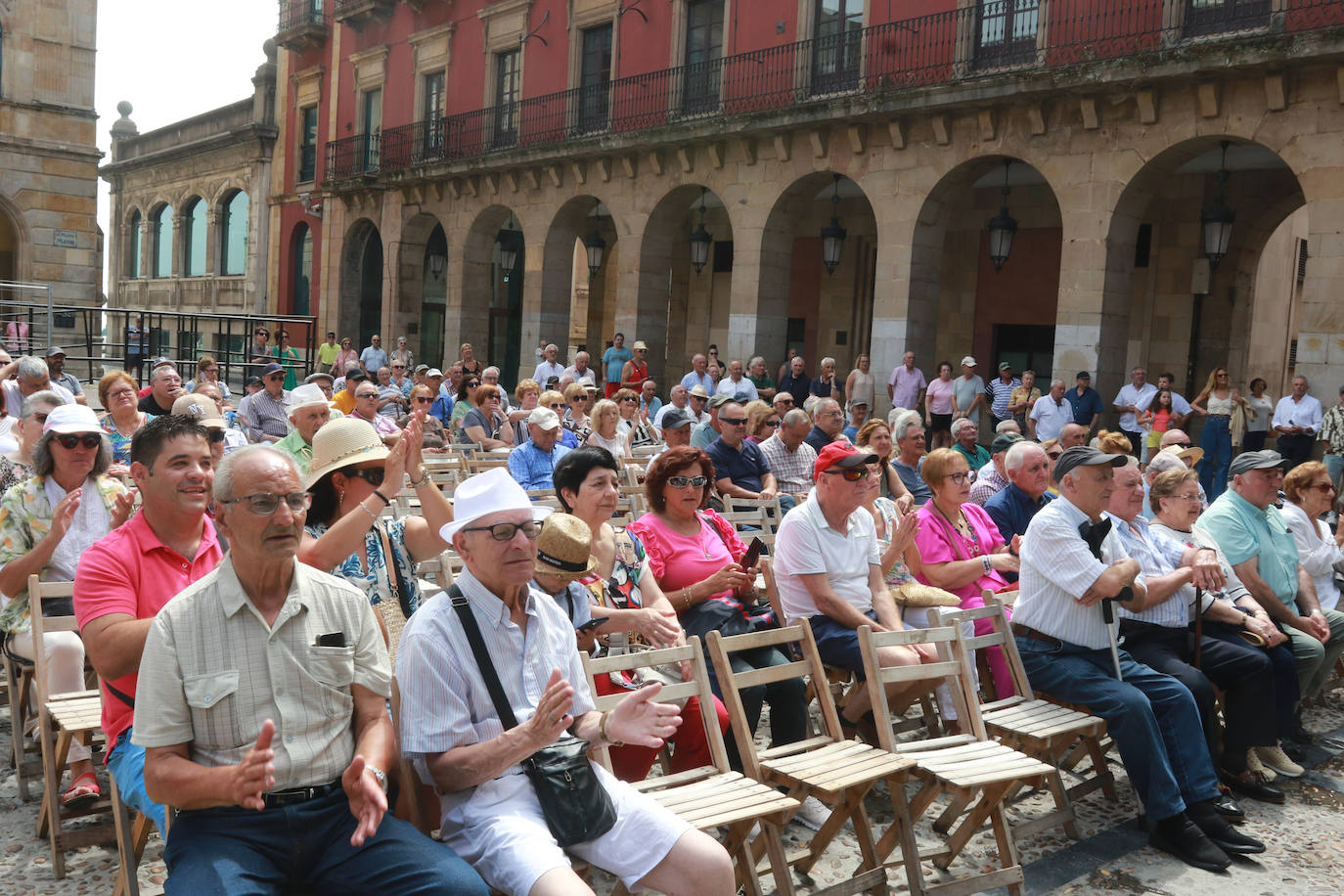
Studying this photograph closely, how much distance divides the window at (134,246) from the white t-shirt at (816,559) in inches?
1661

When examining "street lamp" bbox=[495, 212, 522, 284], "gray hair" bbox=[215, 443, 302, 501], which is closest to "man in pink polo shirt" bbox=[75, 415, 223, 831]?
"gray hair" bbox=[215, 443, 302, 501]

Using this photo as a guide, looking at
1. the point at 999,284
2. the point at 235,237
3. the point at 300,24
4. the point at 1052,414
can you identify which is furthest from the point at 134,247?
the point at 1052,414

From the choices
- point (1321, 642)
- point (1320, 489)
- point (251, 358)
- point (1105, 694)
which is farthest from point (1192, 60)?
point (251, 358)

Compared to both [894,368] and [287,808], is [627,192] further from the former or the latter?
[287,808]

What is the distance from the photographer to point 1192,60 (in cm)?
1282

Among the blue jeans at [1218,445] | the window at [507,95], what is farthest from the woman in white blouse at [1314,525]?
the window at [507,95]

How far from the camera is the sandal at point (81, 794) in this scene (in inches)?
158

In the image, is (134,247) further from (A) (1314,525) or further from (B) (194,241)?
(A) (1314,525)

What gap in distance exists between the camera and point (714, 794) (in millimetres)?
3559

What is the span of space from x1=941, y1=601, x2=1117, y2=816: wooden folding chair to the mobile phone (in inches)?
58.5

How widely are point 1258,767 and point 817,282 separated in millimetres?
16857

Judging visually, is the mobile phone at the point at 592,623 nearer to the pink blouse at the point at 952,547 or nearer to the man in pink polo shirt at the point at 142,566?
the man in pink polo shirt at the point at 142,566

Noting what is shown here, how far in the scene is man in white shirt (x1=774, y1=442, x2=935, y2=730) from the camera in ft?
16.1

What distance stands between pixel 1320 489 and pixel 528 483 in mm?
5255
